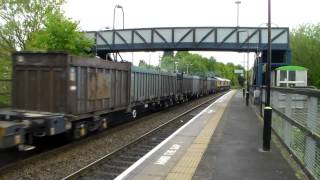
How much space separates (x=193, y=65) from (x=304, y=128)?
12352 cm

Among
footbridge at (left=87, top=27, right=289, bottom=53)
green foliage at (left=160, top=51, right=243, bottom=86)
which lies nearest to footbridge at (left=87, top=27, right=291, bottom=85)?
footbridge at (left=87, top=27, right=289, bottom=53)

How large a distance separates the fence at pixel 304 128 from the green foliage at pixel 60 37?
2132 centimetres

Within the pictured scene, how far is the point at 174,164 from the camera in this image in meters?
11.2

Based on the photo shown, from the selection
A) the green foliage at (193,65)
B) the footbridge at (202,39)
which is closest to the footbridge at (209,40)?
the footbridge at (202,39)

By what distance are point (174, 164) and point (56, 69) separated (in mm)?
4466

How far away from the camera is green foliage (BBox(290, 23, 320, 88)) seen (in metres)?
64.8

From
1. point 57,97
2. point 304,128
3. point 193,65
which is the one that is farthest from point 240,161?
point 193,65

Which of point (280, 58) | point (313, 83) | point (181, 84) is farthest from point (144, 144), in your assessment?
point (313, 83)

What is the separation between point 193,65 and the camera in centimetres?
13362

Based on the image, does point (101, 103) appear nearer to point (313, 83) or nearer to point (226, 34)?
point (226, 34)

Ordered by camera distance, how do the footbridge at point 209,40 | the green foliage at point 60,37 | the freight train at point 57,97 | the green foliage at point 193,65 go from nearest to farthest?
the freight train at point 57,97, the green foliage at point 60,37, the footbridge at point 209,40, the green foliage at point 193,65

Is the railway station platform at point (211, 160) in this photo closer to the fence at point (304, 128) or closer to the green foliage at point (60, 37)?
the fence at point (304, 128)

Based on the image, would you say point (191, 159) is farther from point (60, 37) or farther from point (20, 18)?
point (20, 18)

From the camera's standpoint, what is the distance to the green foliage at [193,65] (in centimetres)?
11619
